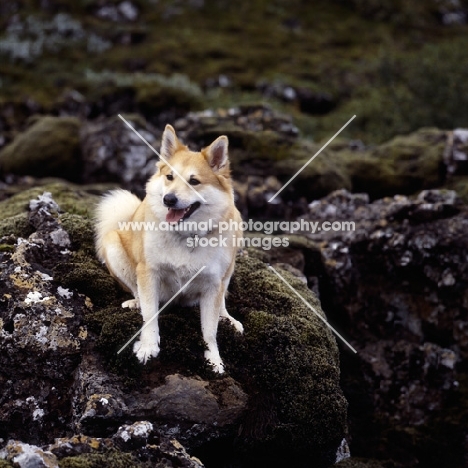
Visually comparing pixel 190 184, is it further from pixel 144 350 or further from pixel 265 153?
pixel 265 153

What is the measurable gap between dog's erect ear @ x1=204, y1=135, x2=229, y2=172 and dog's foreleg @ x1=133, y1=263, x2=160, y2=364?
1557 mm

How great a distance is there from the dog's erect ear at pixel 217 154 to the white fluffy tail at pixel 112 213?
1.65 meters

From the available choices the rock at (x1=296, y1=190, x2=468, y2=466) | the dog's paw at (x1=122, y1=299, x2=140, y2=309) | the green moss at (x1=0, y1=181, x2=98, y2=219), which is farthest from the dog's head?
the rock at (x1=296, y1=190, x2=468, y2=466)

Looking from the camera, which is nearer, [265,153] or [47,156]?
[265,153]

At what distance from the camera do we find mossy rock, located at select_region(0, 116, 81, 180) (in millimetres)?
18062

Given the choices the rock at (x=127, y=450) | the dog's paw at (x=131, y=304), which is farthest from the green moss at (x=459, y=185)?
the rock at (x=127, y=450)

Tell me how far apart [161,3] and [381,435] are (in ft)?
217

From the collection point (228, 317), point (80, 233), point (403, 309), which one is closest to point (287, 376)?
point (228, 317)

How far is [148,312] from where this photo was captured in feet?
24.1

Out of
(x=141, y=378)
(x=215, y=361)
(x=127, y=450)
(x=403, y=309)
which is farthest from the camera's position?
(x=403, y=309)

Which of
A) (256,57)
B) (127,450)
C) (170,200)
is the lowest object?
(256,57)

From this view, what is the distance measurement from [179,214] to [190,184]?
393 mm

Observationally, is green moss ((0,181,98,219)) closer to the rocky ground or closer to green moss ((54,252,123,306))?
the rocky ground

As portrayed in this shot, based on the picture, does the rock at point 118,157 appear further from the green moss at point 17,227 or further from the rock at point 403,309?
the green moss at point 17,227
